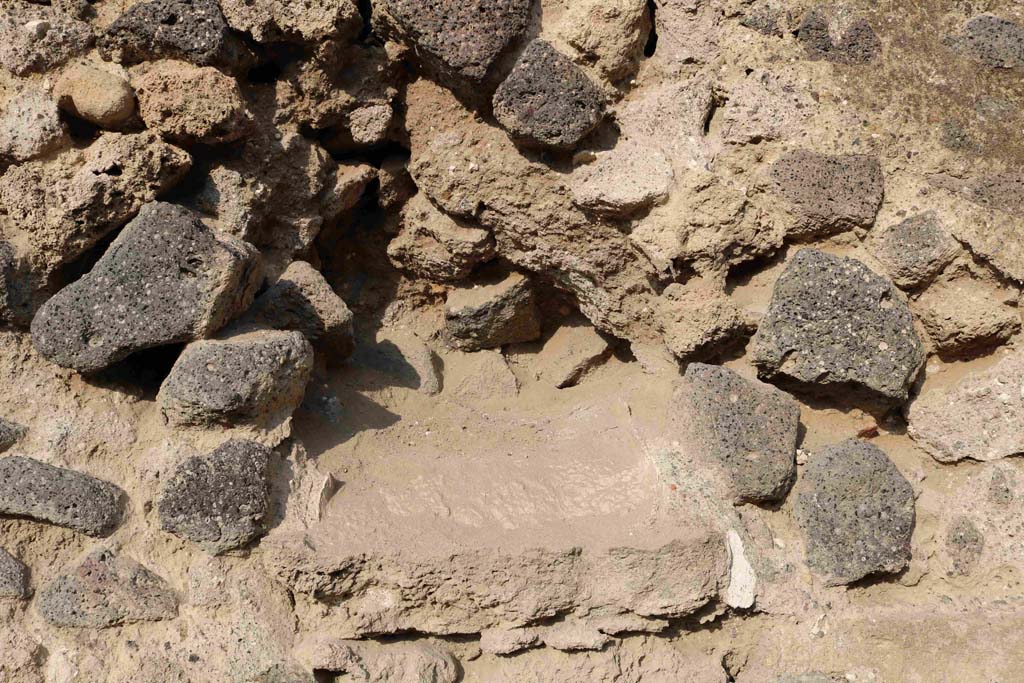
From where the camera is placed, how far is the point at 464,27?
232 centimetres

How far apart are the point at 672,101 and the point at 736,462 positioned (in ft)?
3.03

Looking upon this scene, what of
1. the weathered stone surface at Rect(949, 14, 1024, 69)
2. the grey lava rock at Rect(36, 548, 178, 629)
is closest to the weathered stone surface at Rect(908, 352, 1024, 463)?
the weathered stone surface at Rect(949, 14, 1024, 69)

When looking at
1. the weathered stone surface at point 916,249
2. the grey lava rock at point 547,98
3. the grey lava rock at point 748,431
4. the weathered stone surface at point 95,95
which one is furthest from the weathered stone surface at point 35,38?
the weathered stone surface at point 916,249

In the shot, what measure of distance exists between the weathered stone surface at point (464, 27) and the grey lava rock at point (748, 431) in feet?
3.09

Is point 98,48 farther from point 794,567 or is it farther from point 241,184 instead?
point 794,567

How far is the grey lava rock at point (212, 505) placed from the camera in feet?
6.77

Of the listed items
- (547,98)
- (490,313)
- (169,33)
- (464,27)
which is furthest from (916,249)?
(169,33)

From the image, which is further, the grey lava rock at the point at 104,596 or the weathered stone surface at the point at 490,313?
the weathered stone surface at the point at 490,313

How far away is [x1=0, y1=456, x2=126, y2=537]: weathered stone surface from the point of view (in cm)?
204

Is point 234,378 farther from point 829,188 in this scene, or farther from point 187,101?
point 829,188

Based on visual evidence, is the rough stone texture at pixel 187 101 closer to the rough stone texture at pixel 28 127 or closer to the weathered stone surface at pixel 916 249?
the rough stone texture at pixel 28 127

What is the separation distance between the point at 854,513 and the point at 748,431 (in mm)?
301

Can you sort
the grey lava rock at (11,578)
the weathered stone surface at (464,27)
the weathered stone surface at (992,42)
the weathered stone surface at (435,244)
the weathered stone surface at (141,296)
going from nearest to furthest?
the grey lava rock at (11,578), the weathered stone surface at (141,296), the weathered stone surface at (464,27), the weathered stone surface at (992,42), the weathered stone surface at (435,244)

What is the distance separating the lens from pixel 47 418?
216 centimetres
